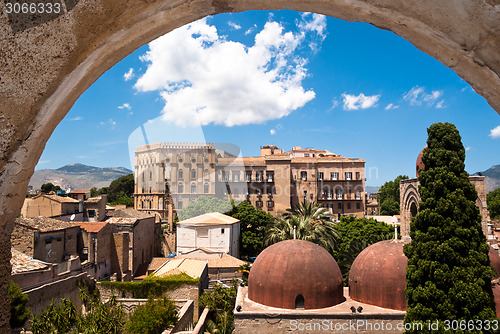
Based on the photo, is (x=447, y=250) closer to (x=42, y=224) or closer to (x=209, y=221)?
(x=42, y=224)

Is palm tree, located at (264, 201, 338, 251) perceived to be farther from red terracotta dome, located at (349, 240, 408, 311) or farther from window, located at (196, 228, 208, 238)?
red terracotta dome, located at (349, 240, 408, 311)

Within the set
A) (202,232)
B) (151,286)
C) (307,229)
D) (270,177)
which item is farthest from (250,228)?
(151,286)

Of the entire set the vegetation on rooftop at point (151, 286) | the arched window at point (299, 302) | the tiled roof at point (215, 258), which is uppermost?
the arched window at point (299, 302)

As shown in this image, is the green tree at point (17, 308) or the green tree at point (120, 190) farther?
the green tree at point (120, 190)

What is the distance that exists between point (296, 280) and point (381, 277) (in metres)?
3.41

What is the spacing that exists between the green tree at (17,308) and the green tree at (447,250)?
1332 centimetres

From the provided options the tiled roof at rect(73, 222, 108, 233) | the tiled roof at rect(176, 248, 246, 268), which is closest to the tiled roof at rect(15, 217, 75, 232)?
the tiled roof at rect(73, 222, 108, 233)

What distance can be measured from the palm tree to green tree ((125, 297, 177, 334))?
1111 cm

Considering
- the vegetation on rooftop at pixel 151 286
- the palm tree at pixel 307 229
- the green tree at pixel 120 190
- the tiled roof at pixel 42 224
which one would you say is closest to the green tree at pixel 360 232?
the palm tree at pixel 307 229

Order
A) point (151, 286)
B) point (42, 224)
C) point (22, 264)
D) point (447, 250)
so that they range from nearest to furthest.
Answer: point (447, 250)
point (22, 264)
point (151, 286)
point (42, 224)

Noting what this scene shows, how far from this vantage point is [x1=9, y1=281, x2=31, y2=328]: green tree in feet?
40.6

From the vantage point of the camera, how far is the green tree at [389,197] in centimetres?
6048

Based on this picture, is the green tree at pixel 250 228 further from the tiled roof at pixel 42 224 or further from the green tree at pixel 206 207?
the tiled roof at pixel 42 224

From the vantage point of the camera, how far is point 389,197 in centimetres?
6638
